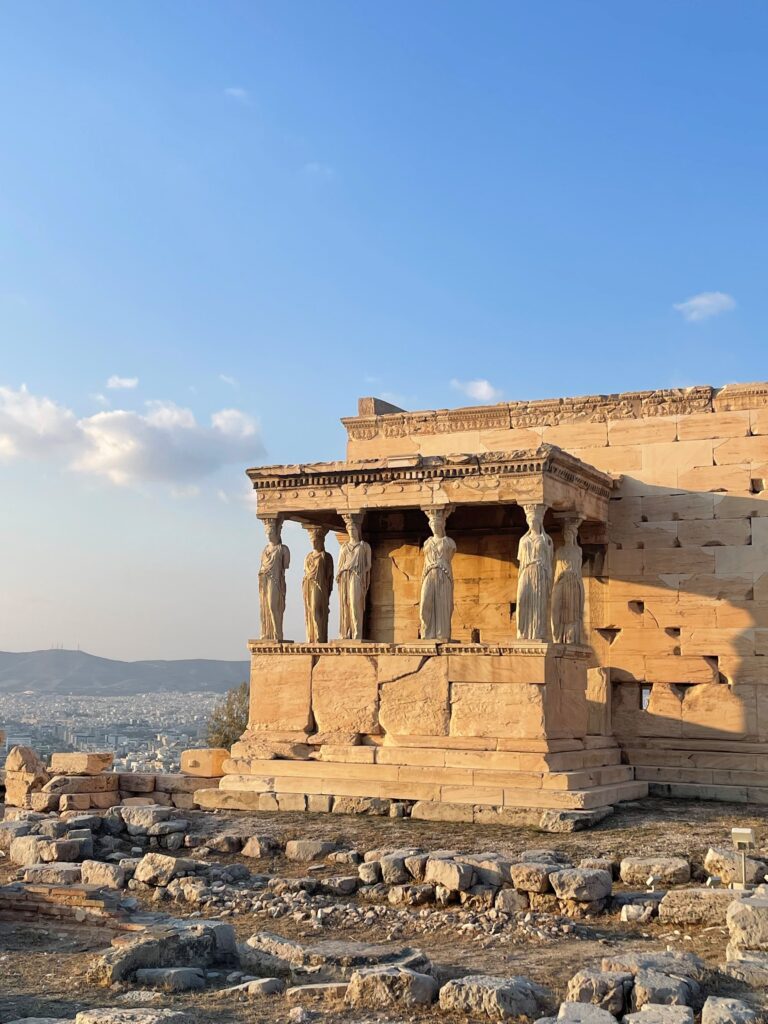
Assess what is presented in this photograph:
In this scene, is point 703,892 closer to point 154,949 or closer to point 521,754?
point 154,949

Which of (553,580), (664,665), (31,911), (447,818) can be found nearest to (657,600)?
(664,665)

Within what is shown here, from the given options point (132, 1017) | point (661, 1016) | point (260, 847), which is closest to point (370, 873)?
point (260, 847)

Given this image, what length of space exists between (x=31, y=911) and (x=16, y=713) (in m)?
95.2

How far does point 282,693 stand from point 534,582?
3641mm

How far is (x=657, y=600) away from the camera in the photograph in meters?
16.5

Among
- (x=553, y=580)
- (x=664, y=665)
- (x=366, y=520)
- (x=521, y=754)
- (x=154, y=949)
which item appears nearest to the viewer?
(x=154, y=949)

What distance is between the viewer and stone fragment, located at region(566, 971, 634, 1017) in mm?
6629

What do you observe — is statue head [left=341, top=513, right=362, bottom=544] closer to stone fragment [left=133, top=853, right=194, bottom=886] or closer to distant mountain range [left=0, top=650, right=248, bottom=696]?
stone fragment [left=133, top=853, right=194, bottom=886]

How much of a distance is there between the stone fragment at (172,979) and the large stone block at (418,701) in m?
7.60

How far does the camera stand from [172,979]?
714 cm

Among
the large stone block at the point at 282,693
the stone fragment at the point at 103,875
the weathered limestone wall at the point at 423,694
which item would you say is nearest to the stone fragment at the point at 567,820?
the weathered limestone wall at the point at 423,694

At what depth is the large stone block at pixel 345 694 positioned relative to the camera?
15203 mm

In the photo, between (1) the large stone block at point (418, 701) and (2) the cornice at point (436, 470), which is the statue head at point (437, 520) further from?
(1) the large stone block at point (418, 701)

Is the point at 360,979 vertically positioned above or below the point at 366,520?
below
